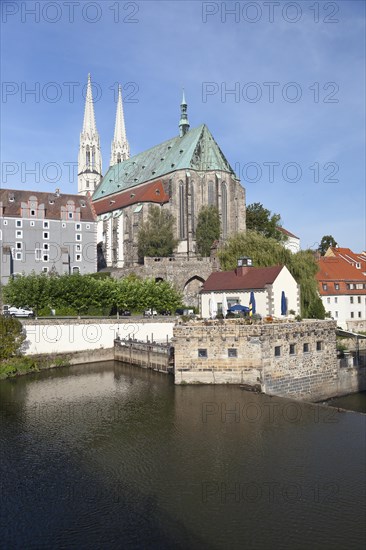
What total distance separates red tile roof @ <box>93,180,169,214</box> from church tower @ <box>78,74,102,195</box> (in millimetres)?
22700

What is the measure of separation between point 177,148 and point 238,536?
8495 cm

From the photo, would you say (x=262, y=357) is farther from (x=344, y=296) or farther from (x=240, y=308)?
(x=344, y=296)

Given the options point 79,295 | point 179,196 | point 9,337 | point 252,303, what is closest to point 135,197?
point 179,196

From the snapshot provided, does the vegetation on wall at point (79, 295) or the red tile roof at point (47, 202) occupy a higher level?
the red tile roof at point (47, 202)

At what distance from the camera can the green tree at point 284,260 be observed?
A: 1880 inches

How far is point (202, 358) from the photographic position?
102 feet

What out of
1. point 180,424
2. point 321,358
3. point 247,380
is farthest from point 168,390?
point 321,358

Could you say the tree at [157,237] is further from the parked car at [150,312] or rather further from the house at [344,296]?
the house at [344,296]

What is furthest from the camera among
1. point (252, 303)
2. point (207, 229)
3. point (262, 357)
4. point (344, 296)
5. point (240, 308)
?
point (207, 229)

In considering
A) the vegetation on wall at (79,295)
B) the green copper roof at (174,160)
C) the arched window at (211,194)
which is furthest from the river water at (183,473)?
the green copper roof at (174,160)

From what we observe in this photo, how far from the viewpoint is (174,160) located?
294ft

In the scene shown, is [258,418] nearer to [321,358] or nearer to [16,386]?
[321,358]

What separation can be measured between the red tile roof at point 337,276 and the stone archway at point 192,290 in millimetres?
15867

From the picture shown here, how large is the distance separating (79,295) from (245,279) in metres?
18.2
